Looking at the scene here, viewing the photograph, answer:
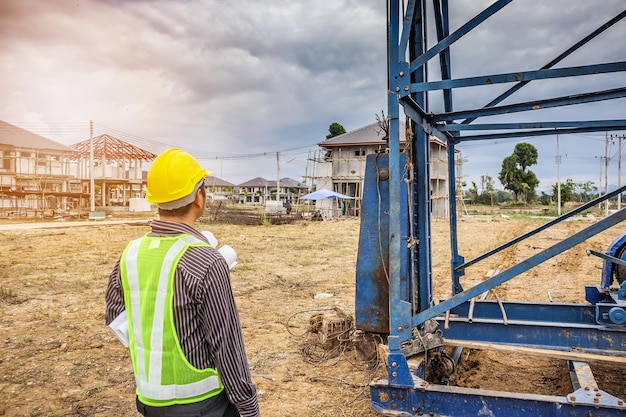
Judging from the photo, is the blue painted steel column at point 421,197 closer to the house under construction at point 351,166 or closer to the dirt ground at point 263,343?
the dirt ground at point 263,343

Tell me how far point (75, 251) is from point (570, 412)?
575 inches

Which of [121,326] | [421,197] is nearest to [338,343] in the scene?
[421,197]

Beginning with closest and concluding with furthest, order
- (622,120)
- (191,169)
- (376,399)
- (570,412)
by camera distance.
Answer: (191,169) < (570,412) < (376,399) < (622,120)

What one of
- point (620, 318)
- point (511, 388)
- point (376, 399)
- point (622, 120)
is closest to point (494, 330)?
point (511, 388)

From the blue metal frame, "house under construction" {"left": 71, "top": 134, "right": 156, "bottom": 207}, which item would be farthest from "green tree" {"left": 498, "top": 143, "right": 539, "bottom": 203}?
the blue metal frame

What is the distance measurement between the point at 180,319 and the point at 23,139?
42.7 meters

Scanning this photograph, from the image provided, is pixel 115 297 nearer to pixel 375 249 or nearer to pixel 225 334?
pixel 225 334

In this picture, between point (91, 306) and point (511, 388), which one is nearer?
point (511, 388)

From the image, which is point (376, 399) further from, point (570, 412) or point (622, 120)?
point (622, 120)

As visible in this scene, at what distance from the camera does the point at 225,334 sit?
169cm

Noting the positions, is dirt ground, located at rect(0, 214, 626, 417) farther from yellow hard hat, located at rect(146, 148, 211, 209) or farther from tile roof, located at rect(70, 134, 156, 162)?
tile roof, located at rect(70, 134, 156, 162)

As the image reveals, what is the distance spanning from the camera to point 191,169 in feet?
5.91

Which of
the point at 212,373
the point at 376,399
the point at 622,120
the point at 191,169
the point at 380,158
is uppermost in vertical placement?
the point at 622,120

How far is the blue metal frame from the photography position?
2.89 metres
